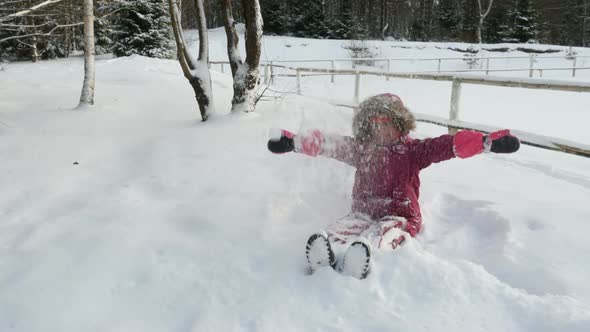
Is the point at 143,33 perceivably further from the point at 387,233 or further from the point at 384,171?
the point at 387,233

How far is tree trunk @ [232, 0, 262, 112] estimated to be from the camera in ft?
21.2

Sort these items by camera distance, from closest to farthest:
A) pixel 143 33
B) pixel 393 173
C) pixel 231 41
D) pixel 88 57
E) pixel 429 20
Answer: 1. pixel 393 173
2. pixel 231 41
3. pixel 88 57
4. pixel 143 33
5. pixel 429 20

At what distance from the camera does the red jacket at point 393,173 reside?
2797 mm

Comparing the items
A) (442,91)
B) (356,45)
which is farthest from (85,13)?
(356,45)

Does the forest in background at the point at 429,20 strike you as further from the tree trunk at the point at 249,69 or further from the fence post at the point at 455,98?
the fence post at the point at 455,98

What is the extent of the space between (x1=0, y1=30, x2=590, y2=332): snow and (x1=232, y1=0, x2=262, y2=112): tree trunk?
0.84 meters

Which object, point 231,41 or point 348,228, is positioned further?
point 231,41

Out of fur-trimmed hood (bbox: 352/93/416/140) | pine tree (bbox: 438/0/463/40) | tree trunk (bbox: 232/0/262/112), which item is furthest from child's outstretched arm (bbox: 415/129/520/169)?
pine tree (bbox: 438/0/463/40)

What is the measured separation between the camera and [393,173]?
2836mm

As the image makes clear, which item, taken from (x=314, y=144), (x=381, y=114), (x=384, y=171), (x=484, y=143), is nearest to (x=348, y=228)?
(x=384, y=171)

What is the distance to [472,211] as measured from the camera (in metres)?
3.21

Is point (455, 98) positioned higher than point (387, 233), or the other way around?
point (455, 98)

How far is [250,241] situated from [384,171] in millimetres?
934

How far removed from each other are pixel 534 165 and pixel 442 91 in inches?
412
